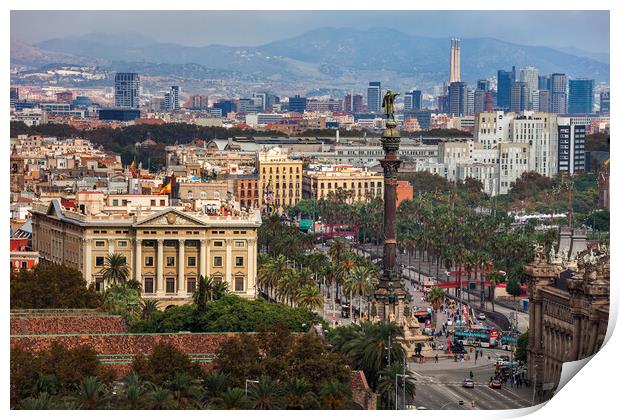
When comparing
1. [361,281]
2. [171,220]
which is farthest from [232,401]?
[361,281]

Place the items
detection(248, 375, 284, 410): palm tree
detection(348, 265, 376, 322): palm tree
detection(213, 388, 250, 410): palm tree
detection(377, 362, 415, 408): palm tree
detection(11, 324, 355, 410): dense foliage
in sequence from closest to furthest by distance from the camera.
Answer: detection(11, 324, 355, 410): dense foliage, detection(213, 388, 250, 410): palm tree, detection(248, 375, 284, 410): palm tree, detection(377, 362, 415, 408): palm tree, detection(348, 265, 376, 322): palm tree

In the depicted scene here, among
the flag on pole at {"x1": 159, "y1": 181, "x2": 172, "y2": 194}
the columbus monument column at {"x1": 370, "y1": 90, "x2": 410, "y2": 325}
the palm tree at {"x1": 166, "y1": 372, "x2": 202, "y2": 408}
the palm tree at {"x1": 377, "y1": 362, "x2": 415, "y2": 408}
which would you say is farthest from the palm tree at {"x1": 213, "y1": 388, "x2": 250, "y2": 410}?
the flag on pole at {"x1": 159, "y1": 181, "x2": 172, "y2": 194}

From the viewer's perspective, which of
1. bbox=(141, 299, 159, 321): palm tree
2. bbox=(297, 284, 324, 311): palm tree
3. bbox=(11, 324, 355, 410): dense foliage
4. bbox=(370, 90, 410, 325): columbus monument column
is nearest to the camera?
bbox=(11, 324, 355, 410): dense foliage

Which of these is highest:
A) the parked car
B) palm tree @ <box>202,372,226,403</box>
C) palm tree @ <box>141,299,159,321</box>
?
palm tree @ <box>202,372,226,403</box>

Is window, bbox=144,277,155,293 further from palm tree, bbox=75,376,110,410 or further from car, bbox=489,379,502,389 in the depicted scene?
palm tree, bbox=75,376,110,410

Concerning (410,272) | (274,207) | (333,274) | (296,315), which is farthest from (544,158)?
(296,315)

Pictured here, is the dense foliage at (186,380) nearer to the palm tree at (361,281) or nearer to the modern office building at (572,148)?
the palm tree at (361,281)

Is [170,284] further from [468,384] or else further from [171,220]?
[468,384]
